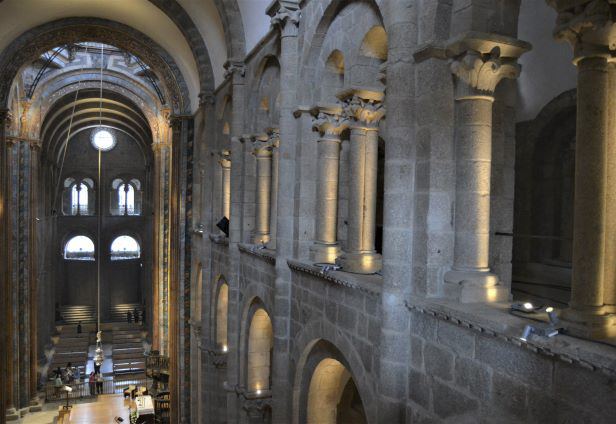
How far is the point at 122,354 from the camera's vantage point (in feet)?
90.3

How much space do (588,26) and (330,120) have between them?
413 cm

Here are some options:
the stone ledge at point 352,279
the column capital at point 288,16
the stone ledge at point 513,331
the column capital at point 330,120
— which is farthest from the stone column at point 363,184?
the column capital at point 288,16

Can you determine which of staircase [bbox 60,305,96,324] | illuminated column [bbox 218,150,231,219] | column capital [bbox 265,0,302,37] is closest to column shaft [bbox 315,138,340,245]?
column capital [bbox 265,0,302,37]

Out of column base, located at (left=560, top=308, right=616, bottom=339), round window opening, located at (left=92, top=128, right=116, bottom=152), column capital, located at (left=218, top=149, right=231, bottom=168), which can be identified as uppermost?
round window opening, located at (left=92, top=128, right=116, bottom=152)

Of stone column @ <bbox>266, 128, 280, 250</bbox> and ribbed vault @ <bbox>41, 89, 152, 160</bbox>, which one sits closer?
stone column @ <bbox>266, 128, 280, 250</bbox>

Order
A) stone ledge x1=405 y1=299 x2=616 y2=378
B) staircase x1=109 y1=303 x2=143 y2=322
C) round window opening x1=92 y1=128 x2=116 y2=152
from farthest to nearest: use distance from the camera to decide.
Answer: staircase x1=109 y1=303 x2=143 y2=322, round window opening x1=92 y1=128 x2=116 y2=152, stone ledge x1=405 y1=299 x2=616 y2=378

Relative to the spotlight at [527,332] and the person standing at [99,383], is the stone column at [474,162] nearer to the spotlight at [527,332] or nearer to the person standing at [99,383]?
the spotlight at [527,332]

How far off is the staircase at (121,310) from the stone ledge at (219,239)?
955 inches

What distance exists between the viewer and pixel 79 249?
38.9m

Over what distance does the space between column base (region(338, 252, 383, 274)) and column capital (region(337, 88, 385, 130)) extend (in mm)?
1419

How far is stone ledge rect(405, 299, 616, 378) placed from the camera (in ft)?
10.9

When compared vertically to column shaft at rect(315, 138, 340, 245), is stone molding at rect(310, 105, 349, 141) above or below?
above

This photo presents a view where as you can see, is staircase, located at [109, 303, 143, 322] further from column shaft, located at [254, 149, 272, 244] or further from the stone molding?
the stone molding

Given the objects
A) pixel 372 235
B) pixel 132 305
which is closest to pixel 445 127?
pixel 372 235
